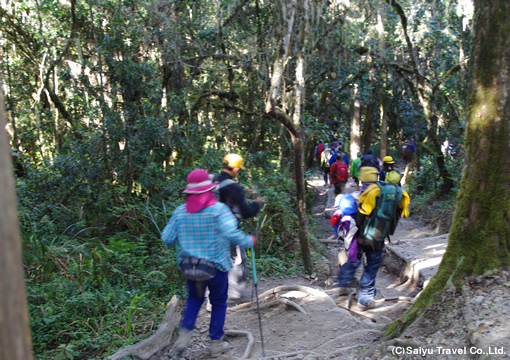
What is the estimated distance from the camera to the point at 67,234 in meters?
8.47

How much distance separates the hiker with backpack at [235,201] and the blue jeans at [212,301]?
977mm

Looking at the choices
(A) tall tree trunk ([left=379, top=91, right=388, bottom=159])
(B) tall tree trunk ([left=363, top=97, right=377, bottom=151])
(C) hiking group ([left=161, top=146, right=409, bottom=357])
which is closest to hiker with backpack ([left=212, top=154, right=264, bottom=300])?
(C) hiking group ([left=161, top=146, right=409, bottom=357])

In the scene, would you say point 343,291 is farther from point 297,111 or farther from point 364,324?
point 297,111

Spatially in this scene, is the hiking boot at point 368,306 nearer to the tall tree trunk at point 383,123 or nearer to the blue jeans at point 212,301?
the blue jeans at point 212,301

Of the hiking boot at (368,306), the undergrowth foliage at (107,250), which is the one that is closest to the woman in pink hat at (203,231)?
the undergrowth foliage at (107,250)

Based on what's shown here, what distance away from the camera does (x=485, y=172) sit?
410 centimetres

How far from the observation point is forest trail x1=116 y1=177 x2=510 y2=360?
3.49m

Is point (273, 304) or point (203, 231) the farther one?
point (273, 304)

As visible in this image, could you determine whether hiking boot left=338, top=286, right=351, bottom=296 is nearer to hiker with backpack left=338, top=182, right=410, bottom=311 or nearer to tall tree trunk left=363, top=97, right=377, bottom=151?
hiker with backpack left=338, top=182, right=410, bottom=311

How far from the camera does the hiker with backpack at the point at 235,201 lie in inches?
198

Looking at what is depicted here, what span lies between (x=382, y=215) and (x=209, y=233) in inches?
102

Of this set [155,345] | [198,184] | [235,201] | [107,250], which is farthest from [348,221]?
[107,250]

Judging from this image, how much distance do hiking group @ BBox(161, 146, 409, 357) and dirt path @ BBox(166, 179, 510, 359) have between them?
369 mm

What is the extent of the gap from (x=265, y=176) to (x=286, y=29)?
199 inches
